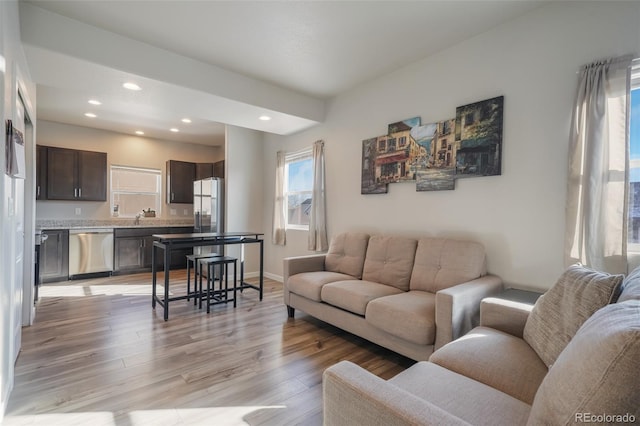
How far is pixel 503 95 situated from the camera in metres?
2.55

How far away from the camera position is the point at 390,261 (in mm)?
3051

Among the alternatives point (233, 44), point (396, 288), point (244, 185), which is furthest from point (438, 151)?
point (244, 185)

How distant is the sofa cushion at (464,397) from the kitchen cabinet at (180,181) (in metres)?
6.13

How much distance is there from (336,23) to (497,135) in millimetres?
1636

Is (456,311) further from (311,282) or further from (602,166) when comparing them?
(311,282)

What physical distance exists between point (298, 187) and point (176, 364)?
3068 millimetres

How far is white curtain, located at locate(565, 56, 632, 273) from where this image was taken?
76.9 inches

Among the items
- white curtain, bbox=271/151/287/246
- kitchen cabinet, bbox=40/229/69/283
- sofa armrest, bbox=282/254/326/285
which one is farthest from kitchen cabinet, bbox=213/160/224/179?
sofa armrest, bbox=282/254/326/285

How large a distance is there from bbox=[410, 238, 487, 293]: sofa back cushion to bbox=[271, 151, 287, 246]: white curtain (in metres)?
2.59

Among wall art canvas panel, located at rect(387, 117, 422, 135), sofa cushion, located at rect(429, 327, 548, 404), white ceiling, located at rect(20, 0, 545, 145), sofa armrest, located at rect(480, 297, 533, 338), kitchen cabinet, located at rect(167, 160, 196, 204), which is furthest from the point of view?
kitchen cabinet, located at rect(167, 160, 196, 204)

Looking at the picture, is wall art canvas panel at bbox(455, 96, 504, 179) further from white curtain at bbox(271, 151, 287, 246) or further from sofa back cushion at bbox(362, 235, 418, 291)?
white curtain at bbox(271, 151, 287, 246)

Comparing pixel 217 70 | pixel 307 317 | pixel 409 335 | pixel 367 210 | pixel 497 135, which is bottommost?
pixel 307 317

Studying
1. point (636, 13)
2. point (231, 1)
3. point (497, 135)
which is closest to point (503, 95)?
point (497, 135)

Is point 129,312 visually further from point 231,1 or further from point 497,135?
point 497,135
